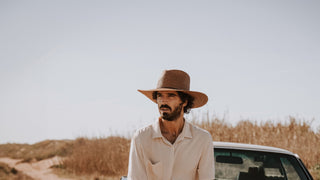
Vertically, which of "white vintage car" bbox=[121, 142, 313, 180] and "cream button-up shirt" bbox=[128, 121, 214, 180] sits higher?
"cream button-up shirt" bbox=[128, 121, 214, 180]

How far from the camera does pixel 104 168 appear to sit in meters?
12.2

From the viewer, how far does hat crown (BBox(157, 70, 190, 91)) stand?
2951mm

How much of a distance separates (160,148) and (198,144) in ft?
1.19

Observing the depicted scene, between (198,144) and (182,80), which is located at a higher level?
(182,80)

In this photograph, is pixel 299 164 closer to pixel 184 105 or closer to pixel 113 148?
pixel 184 105

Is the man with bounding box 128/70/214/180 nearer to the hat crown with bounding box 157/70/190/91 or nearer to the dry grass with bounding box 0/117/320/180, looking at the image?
the hat crown with bounding box 157/70/190/91

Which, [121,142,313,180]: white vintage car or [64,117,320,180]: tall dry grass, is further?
[64,117,320,180]: tall dry grass

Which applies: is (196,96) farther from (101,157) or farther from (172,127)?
(101,157)

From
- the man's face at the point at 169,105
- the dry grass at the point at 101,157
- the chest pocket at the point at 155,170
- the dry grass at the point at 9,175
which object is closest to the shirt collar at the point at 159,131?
the man's face at the point at 169,105

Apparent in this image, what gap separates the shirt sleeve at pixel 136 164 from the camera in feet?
8.93

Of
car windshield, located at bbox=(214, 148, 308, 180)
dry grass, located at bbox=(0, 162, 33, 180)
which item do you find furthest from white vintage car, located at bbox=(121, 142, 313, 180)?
dry grass, located at bbox=(0, 162, 33, 180)

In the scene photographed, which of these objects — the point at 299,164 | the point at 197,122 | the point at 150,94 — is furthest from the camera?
the point at 197,122

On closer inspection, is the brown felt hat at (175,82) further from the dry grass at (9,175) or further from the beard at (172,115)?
the dry grass at (9,175)

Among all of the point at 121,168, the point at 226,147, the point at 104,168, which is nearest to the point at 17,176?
the point at 104,168
